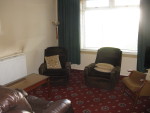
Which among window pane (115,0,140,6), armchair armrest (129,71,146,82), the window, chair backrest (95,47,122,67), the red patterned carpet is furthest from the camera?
the window

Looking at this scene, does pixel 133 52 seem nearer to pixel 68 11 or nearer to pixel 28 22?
pixel 68 11

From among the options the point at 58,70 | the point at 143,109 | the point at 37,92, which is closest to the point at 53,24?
the point at 58,70

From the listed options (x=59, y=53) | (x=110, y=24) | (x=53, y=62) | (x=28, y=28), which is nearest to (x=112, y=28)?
(x=110, y=24)

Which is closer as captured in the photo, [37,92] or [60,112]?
[60,112]

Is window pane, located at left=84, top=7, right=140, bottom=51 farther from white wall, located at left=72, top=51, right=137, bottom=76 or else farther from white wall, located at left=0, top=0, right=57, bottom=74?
white wall, located at left=0, top=0, right=57, bottom=74

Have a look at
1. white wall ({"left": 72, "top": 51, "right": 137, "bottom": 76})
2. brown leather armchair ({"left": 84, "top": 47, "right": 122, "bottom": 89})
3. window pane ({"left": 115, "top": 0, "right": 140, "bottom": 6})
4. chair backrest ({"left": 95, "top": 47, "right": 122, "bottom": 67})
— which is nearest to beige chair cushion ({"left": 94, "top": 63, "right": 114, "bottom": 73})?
brown leather armchair ({"left": 84, "top": 47, "right": 122, "bottom": 89})

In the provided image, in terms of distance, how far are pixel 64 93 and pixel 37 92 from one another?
0.63 m

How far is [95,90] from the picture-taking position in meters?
4.39

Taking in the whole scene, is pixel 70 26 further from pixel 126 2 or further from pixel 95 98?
pixel 95 98

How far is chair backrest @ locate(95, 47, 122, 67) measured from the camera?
462 cm

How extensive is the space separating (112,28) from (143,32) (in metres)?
0.92

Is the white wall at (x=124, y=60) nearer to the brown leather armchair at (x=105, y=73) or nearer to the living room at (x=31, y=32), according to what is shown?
the living room at (x=31, y=32)

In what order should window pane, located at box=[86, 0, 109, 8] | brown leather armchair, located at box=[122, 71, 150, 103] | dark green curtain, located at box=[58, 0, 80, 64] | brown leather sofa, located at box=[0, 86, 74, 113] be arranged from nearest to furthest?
brown leather sofa, located at box=[0, 86, 74, 113], brown leather armchair, located at box=[122, 71, 150, 103], window pane, located at box=[86, 0, 109, 8], dark green curtain, located at box=[58, 0, 80, 64]

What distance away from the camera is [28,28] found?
486 centimetres
